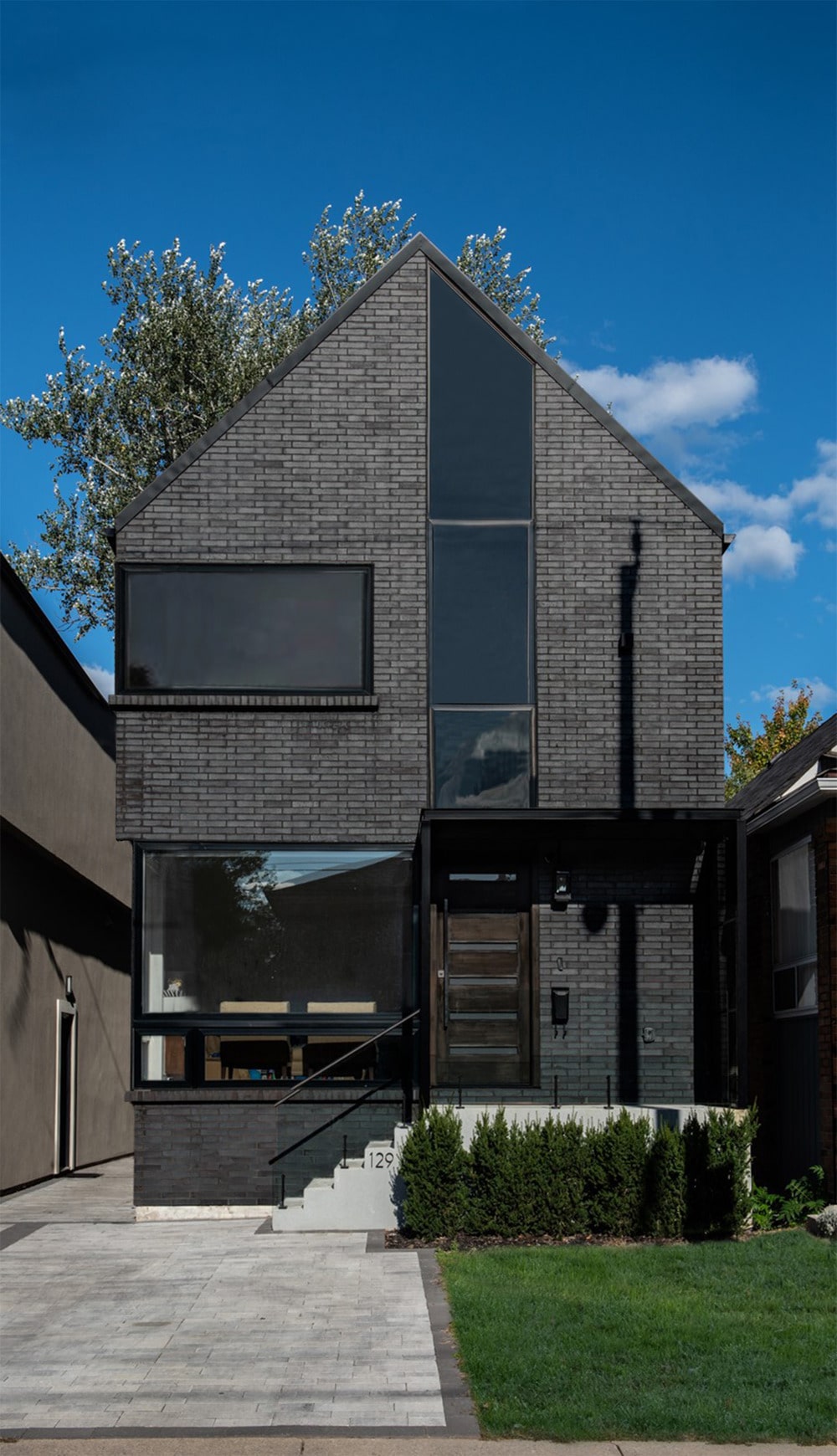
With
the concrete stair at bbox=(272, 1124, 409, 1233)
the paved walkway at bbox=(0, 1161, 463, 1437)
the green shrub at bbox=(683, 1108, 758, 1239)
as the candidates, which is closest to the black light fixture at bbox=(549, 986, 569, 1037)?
the concrete stair at bbox=(272, 1124, 409, 1233)

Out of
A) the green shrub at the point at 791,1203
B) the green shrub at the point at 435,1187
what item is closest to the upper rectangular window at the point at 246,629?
the green shrub at the point at 435,1187

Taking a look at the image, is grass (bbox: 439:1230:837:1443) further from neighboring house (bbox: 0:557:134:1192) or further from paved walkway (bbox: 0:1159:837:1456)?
neighboring house (bbox: 0:557:134:1192)

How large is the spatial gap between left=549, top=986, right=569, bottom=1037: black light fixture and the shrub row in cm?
253

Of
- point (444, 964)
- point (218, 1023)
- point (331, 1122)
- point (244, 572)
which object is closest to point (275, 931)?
point (218, 1023)

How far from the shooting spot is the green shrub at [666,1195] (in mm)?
13656

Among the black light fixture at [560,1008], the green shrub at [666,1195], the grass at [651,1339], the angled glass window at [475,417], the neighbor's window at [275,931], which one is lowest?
the grass at [651,1339]

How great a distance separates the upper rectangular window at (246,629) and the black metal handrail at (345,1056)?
3420 mm

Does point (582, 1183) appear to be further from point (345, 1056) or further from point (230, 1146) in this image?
point (230, 1146)

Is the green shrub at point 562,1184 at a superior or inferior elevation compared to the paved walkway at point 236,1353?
superior

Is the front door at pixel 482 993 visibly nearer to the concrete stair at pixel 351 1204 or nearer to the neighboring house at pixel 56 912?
the concrete stair at pixel 351 1204

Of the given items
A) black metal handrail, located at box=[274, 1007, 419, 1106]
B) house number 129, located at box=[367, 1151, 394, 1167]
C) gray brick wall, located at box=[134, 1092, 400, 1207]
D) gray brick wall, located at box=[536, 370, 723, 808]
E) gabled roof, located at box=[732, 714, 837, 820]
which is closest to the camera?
house number 129, located at box=[367, 1151, 394, 1167]

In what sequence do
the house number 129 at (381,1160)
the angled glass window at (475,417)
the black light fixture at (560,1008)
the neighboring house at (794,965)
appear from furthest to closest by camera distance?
the angled glass window at (475,417)
the black light fixture at (560,1008)
the house number 129 at (381,1160)
the neighboring house at (794,965)

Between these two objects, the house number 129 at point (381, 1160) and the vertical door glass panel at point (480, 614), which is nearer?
the house number 129 at point (381, 1160)

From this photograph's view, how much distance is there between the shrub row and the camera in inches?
539
